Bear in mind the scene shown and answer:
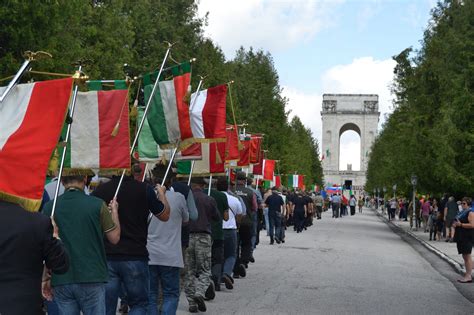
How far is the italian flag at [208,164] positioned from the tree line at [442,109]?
19.9 meters

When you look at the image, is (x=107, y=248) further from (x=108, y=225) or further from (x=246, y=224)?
(x=246, y=224)

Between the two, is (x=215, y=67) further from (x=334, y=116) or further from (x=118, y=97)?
(x=334, y=116)

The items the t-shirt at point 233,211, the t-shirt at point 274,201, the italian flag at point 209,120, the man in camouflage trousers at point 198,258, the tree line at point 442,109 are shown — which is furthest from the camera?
the tree line at point 442,109

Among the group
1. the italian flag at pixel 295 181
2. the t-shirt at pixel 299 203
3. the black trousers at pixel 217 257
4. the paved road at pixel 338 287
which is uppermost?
the italian flag at pixel 295 181

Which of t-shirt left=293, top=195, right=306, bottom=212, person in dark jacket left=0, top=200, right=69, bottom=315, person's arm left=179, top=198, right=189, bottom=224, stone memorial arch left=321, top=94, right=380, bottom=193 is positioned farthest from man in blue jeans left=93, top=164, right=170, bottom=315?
stone memorial arch left=321, top=94, right=380, bottom=193

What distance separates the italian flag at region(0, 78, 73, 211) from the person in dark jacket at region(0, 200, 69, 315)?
4.5 inches

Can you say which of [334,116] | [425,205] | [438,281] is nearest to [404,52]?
[425,205]

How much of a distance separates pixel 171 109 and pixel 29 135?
5058 mm

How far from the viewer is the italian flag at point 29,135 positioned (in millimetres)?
5742

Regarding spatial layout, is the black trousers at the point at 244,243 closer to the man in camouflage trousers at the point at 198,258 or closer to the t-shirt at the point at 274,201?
the man in camouflage trousers at the point at 198,258

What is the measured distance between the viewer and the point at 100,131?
27.2ft

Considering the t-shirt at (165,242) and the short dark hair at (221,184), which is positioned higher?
the short dark hair at (221,184)

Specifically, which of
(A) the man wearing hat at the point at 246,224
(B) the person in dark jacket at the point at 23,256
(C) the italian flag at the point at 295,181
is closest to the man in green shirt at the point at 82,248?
(B) the person in dark jacket at the point at 23,256

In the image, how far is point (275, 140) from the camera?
7175cm
